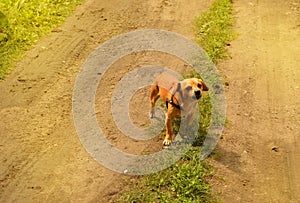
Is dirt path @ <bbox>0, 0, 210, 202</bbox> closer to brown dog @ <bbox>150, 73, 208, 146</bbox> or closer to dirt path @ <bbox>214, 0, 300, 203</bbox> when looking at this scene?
brown dog @ <bbox>150, 73, 208, 146</bbox>

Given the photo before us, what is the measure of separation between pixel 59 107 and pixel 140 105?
150 centimetres

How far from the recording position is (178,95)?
22.6ft

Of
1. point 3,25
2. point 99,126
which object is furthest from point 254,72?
point 3,25

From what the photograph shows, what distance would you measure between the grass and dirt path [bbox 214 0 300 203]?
434 cm

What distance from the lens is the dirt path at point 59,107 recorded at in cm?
675

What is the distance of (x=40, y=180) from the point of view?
6855mm

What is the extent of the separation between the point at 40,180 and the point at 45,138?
99cm

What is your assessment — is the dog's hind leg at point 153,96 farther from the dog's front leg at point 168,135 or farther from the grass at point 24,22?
the grass at point 24,22

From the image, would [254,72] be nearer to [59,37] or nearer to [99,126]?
[99,126]

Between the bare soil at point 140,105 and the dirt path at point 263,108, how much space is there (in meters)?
0.02

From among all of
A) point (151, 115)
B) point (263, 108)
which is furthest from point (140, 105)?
point (263, 108)

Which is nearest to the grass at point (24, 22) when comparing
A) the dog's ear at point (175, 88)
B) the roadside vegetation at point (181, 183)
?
the dog's ear at point (175, 88)

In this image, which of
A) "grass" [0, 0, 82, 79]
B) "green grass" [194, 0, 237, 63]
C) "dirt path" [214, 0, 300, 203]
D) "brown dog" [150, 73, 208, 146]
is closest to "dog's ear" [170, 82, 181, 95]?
"brown dog" [150, 73, 208, 146]

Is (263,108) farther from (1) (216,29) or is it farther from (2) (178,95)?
(1) (216,29)
